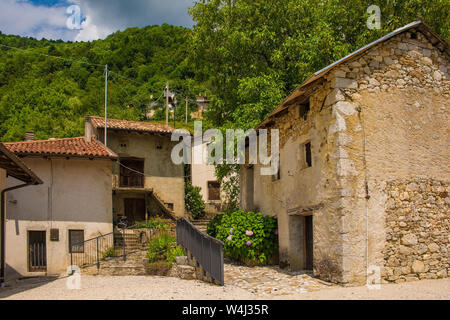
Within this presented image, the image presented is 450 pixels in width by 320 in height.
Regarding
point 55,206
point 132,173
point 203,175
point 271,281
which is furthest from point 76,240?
point 203,175

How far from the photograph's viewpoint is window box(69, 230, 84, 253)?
1728cm

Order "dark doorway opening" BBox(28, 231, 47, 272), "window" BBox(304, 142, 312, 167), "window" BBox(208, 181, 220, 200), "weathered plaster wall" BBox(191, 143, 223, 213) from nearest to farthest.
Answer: "window" BBox(304, 142, 312, 167), "dark doorway opening" BBox(28, 231, 47, 272), "weathered plaster wall" BBox(191, 143, 223, 213), "window" BBox(208, 181, 220, 200)

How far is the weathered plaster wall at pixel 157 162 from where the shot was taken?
24969mm

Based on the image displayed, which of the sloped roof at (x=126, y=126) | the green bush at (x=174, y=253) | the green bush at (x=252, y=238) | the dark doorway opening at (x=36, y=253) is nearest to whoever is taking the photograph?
the green bush at (x=252, y=238)

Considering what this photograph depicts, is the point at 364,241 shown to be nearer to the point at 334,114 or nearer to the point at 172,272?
the point at 334,114

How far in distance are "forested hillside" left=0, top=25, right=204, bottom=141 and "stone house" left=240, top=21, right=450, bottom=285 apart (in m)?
33.6

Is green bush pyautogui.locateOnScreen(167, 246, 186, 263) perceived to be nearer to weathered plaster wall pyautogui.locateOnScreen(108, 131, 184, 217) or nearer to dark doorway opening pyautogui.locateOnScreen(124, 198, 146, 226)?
dark doorway opening pyautogui.locateOnScreen(124, 198, 146, 226)

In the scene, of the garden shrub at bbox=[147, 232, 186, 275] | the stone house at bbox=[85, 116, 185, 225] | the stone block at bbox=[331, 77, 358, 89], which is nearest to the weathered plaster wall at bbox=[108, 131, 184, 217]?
the stone house at bbox=[85, 116, 185, 225]

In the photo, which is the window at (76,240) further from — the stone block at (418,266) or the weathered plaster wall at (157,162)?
the stone block at (418,266)

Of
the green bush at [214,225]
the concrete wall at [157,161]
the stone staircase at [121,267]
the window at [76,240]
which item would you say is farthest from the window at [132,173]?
the green bush at [214,225]

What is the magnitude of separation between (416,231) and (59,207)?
13.1 meters

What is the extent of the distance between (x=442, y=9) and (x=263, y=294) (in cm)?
1393

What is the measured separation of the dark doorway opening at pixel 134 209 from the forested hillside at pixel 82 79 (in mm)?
17557

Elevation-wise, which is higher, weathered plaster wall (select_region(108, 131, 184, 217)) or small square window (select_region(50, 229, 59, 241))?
weathered plaster wall (select_region(108, 131, 184, 217))
